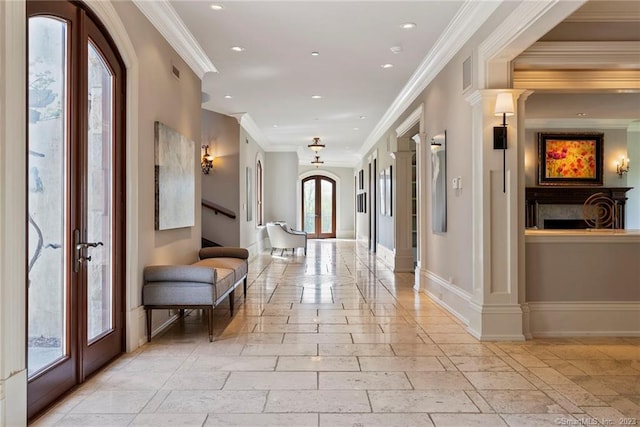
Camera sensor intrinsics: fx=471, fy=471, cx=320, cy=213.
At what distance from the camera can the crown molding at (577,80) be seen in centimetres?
450

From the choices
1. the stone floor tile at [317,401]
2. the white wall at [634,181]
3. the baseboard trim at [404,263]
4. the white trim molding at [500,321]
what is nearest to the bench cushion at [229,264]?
the stone floor tile at [317,401]

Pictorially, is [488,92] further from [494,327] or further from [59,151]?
[59,151]

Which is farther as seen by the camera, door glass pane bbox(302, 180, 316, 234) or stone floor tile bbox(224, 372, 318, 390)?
door glass pane bbox(302, 180, 316, 234)

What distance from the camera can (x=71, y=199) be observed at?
305 cm

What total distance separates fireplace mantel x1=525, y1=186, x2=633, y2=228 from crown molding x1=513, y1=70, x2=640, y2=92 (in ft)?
15.7

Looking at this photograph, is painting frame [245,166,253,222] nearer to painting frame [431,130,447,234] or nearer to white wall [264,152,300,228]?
white wall [264,152,300,228]

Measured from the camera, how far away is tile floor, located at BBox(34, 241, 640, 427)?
2.63 metres

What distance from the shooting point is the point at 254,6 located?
4285 millimetres

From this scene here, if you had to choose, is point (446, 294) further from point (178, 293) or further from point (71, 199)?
point (71, 199)

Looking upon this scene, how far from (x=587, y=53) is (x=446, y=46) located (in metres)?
1.43

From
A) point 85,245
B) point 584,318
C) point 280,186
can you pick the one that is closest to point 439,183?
point 584,318

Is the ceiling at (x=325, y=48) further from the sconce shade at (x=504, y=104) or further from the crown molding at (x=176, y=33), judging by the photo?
the sconce shade at (x=504, y=104)

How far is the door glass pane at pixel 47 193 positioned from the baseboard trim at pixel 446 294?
11.7ft

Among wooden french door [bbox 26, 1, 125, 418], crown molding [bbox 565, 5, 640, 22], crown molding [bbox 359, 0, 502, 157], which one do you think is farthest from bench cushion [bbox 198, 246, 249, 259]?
crown molding [bbox 565, 5, 640, 22]
